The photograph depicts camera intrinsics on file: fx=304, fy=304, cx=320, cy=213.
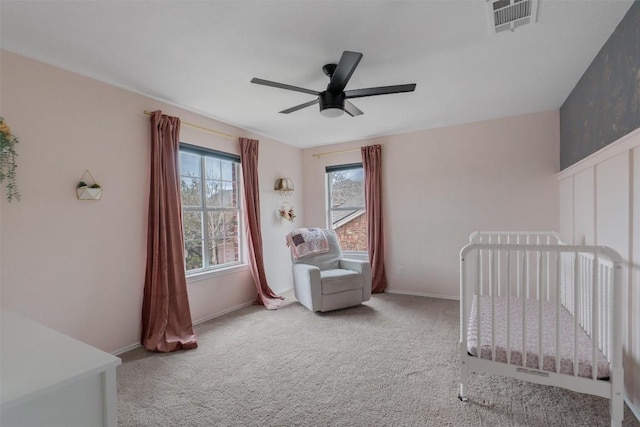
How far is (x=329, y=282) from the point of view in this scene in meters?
3.59

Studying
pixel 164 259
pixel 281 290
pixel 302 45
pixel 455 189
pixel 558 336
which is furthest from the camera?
pixel 281 290

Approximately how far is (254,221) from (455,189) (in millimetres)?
2702

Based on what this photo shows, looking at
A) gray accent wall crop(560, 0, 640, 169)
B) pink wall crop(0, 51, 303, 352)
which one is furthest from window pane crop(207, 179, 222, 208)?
gray accent wall crop(560, 0, 640, 169)

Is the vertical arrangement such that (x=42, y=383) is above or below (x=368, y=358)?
above

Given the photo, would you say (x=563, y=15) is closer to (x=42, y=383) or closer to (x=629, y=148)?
(x=629, y=148)

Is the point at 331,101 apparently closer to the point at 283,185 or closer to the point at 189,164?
the point at 189,164

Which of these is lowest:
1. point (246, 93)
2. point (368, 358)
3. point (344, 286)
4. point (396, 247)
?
point (368, 358)

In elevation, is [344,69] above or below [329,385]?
above

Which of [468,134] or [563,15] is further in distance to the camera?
[468,134]

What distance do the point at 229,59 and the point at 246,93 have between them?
64cm

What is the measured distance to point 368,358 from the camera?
2.49 m

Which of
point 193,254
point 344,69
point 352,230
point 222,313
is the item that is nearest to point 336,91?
point 344,69

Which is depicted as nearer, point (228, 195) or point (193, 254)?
point (193, 254)

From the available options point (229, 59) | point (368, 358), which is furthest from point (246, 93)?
point (368, 358)
